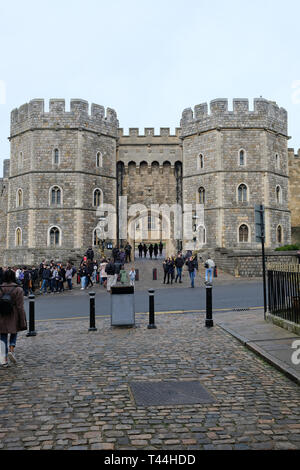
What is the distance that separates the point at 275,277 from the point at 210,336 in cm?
214

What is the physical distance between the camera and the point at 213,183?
29.4 metres

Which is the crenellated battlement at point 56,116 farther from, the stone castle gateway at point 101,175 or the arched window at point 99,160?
the arched window at point 99,160

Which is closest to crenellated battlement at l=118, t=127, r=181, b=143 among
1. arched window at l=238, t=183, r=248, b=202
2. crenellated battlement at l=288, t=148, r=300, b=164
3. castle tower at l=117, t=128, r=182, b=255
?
castle tower at l=117, t=128, r=182, b=255

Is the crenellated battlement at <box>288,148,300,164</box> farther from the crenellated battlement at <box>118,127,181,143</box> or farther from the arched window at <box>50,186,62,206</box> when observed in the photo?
the arched window at <box>50,186,62,206</box>

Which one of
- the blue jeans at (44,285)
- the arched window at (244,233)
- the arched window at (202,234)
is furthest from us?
the arched window at (202,234)

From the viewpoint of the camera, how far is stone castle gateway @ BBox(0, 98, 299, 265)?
2888cm

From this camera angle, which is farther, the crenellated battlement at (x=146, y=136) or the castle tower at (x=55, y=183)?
the crenellated battlement at (x=146, y=136)

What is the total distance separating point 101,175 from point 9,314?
81.2 ft

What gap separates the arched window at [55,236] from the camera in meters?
28.9

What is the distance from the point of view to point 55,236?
2897cm

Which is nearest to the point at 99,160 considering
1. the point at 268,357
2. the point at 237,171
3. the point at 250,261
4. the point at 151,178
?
the point at 151,178

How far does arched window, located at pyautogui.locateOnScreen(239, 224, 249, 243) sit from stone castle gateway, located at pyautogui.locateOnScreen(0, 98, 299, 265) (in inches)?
2.9

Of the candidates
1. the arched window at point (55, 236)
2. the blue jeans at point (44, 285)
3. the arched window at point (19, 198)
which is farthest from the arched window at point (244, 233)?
the arched window at point (19, 198)

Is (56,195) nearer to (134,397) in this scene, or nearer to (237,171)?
(237,171)
